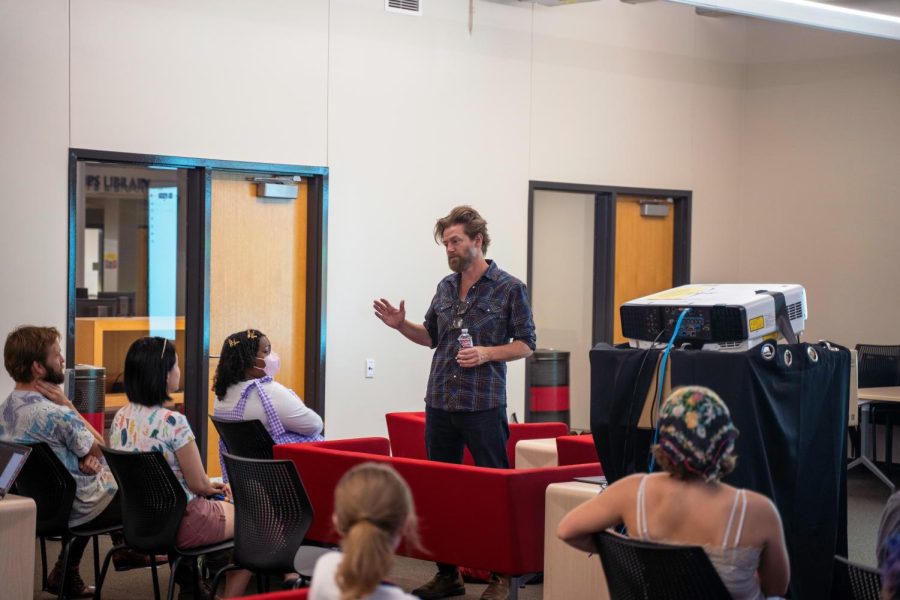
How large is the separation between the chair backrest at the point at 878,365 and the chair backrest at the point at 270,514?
19.6 ft

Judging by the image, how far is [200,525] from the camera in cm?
420

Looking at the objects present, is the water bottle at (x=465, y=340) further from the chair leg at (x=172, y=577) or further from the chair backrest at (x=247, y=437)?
the chair leg at (x=172, y=577)

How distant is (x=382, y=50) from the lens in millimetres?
7492

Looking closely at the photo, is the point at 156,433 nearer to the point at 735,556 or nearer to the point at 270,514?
the point at 270,514

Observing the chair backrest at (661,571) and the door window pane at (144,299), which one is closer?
the chair backrest at (661,571)

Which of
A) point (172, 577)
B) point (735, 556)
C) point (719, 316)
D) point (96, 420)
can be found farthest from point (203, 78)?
point (735, 556)

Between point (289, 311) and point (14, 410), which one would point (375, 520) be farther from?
point (289, 311)

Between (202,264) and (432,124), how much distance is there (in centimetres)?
196

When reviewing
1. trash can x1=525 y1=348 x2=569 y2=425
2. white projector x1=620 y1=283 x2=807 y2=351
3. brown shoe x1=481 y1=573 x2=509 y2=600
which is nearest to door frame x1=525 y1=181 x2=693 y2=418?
trash can x1=525 y1=348 x2=569 y2=425

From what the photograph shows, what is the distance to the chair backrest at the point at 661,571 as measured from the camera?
255 cm

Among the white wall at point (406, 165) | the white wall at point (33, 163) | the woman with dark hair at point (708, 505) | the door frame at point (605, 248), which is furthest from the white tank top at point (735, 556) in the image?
the door frame at point (605, 248)

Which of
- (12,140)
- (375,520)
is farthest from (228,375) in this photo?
(375,520)

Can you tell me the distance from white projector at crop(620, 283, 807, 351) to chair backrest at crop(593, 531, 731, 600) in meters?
0.88

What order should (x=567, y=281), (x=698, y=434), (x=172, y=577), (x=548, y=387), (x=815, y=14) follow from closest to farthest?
A: (x=698, y=434), (x=172, y=577), (x=815, y=14), (x=548, y=387), (x=567, y=281)
